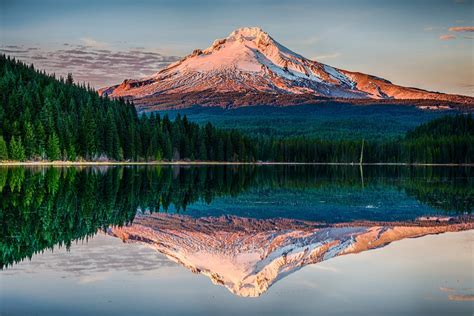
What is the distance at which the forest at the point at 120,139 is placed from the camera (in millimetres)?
111688

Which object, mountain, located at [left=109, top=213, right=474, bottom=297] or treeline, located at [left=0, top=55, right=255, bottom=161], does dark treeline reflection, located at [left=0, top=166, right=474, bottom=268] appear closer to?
mountain, located at [left=109, top=213, right=474, bottom=297]

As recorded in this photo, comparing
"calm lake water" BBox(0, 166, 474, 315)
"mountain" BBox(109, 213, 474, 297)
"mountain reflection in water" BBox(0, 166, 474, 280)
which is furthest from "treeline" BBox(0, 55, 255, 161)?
"mountain" BBox(109, 213, 474, 297)

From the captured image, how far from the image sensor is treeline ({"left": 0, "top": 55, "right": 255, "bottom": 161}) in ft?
363

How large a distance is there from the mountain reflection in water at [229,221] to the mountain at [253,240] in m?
0.04

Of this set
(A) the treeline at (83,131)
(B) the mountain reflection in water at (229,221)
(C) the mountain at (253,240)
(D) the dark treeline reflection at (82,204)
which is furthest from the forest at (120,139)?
(C) the mountain at (253,240)

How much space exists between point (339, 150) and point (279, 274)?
533 feet

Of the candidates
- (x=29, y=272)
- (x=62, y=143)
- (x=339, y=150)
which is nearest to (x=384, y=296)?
(x=29, y=272)

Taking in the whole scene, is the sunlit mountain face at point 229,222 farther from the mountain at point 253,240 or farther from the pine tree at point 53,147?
the pine tree at point 53,147

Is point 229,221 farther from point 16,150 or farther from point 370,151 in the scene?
point 370,151

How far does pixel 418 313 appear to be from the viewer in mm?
17312

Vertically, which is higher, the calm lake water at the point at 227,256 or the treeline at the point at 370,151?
the calm lake water at the point at 227,256

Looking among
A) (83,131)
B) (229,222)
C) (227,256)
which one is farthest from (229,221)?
(83,131)

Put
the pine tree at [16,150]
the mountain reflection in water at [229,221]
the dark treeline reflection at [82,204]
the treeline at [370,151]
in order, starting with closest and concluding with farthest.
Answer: the mountain reflection in water at [229,221] → the dark treeline reflection at [82,204] → the pine tree at [16,150] → the treeline at [370,151]

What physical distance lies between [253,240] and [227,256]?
3983 mm
